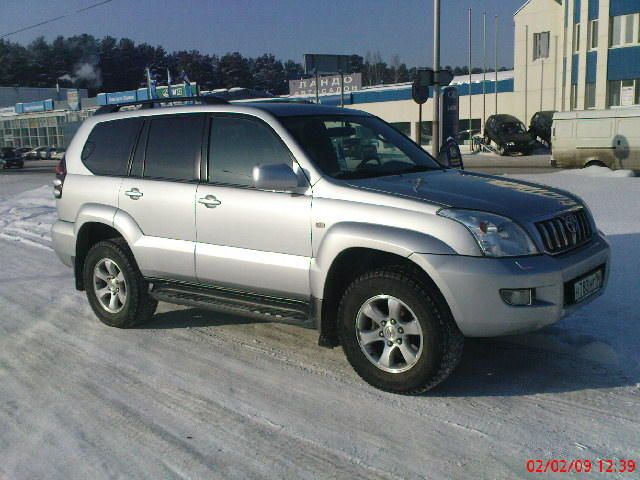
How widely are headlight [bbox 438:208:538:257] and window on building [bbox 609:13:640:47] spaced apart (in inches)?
1538

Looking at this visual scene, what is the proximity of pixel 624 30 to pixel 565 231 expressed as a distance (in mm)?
38973

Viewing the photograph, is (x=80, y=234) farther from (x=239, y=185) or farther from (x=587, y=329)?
(x=587, y=329)

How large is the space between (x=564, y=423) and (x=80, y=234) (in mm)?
4268

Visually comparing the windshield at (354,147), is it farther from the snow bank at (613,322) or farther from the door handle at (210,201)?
the snow bank at (613,322)

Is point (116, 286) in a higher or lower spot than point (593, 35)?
lower

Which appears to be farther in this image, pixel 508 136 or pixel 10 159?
pixel 10 159

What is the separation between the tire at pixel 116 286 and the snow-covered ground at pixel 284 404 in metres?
0.15

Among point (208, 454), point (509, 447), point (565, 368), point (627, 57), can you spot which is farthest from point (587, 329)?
point (627, 57)

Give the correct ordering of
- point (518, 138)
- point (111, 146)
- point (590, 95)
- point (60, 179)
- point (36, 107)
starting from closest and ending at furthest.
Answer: point (111, 146), point (60, 179), point (518, 138), point (590, 95), point (36, 107)

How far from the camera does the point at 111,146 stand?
5785 mm

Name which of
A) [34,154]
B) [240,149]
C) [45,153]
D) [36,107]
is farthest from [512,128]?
[36,107]

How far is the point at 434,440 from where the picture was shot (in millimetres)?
3490

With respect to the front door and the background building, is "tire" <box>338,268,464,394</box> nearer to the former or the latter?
the front door

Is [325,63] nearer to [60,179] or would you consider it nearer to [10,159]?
[10,159]
